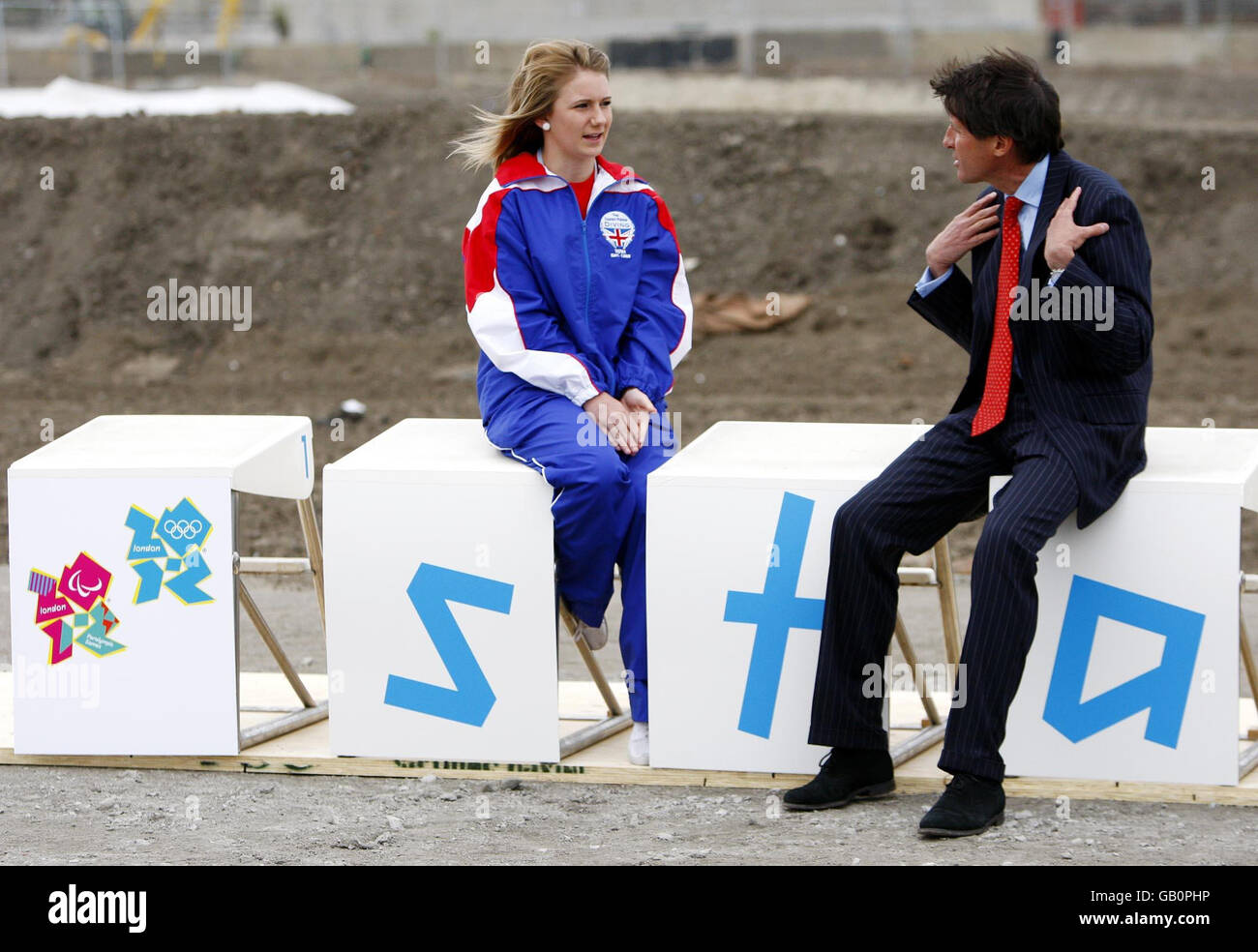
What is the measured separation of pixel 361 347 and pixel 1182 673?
36.9 feet

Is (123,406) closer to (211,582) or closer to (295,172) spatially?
(295,172)

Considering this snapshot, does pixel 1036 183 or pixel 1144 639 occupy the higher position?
pixel 1036 183

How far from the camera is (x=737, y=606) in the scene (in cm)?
476

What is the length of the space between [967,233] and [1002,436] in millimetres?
532

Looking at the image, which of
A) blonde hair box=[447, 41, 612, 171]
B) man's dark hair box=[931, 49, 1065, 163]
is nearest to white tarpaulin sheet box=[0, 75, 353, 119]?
blonde hair box=[447, 41, 612, 171]

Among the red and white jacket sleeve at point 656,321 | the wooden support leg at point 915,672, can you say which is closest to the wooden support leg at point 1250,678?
the wooden support leg at point 915,672

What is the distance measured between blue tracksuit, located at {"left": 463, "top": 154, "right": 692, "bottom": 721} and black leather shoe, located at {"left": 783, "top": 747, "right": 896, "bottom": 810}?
1.81ft

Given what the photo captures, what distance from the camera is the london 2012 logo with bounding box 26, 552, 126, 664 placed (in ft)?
16.4

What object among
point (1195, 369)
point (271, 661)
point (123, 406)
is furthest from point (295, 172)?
point (271, 661)

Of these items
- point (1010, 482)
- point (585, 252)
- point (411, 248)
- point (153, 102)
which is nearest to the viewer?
point (1010, 482)

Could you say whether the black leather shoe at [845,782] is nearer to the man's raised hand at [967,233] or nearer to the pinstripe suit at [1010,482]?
the pinstripe suit at [1010,482]

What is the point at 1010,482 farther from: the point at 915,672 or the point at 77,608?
the point at 77,608

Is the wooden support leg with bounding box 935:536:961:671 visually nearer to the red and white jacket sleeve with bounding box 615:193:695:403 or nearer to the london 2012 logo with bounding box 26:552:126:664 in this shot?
the red and white jacket sleeve with bounding box 615:193:695:403

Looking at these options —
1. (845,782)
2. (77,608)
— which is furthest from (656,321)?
(77,608)
